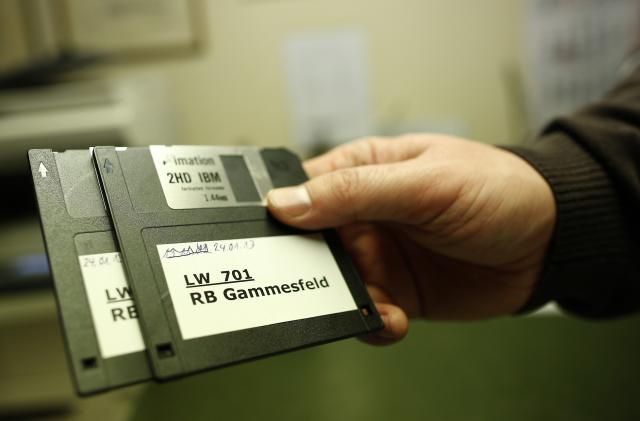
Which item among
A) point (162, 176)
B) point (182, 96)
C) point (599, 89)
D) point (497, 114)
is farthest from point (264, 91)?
point (162, 176)

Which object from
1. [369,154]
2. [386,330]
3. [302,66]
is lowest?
[386,330]

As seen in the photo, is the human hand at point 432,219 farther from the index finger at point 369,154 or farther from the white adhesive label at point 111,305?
the white adhesive label at point 111,305

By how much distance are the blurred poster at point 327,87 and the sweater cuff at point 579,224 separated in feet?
2.89

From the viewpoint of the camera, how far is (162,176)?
46cm

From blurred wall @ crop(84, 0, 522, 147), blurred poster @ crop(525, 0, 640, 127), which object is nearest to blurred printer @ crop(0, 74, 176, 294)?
blurred wall @ crop(84, 0, 522, 147)

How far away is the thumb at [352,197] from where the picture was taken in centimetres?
49

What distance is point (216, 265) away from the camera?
0.42 meters

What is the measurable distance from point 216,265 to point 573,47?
1.36m

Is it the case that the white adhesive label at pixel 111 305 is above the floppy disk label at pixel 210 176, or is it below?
below

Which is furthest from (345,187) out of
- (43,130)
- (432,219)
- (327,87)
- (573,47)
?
(573,47)

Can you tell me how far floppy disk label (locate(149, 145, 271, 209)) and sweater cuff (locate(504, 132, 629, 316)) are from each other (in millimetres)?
331

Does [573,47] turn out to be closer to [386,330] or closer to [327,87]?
[327,87]

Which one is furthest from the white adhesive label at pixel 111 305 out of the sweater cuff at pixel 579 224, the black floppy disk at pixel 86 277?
the sweater cuff at pixel 579 224

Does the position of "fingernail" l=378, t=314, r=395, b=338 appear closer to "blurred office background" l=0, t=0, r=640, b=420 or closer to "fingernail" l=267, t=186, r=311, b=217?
"fingernail" l=267, t=186, r=311, b=217
